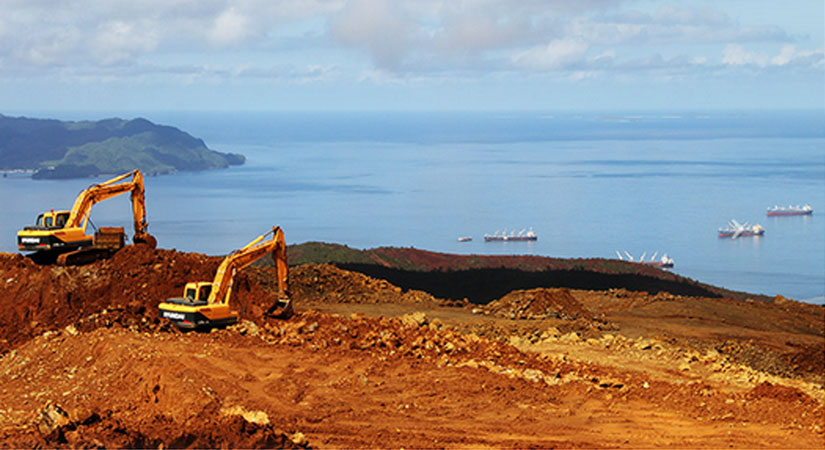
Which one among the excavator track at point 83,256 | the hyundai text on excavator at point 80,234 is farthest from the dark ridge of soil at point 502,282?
the excavator track at point 83,256

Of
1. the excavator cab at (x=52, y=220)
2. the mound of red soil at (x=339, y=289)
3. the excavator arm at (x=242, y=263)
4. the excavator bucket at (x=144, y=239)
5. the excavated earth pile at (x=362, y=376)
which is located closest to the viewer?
the excavated earth pile at (x=362, y=376)

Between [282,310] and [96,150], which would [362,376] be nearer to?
[282,310]

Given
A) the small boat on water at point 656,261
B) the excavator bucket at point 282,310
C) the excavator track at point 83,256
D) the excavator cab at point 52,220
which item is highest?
the excavator cab at point 52,220

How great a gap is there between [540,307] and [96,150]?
4371 inches

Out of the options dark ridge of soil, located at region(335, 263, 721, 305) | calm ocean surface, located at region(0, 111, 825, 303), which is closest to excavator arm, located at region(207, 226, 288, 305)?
dark ridge of soil, located at region(335, 263, 721, 305)

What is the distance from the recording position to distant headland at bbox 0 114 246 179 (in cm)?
11344

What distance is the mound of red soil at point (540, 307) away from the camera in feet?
64.6

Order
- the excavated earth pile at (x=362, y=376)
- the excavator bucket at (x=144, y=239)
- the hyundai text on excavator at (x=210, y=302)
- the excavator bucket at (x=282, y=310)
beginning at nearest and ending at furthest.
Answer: the excavated earth pile at (x=362, y=376)
the hyundai text on excavator at (x=210, y=302)
the excavator bucket at (x=282, y=310)
the excavator bucket at (x=144, y=239)

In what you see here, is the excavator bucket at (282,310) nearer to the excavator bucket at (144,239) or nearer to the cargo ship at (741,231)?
the excavator bucket at (144,239)

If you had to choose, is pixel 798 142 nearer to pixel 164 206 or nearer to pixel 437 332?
pixel 164 206

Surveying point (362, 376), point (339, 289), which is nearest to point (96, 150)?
point (339, 289)

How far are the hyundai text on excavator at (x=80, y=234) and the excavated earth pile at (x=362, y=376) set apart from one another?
607 millimetres

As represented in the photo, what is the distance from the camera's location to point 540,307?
787 inches

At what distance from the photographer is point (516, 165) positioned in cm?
14088
